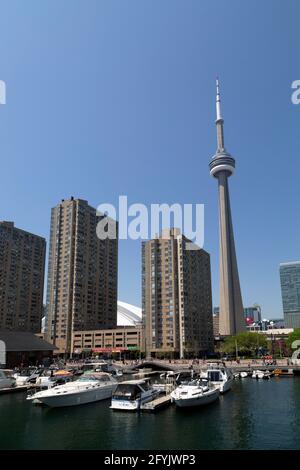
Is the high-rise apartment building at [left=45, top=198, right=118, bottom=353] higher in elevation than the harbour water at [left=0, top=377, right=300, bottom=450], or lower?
higher

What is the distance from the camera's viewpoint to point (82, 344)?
16075 centimetres

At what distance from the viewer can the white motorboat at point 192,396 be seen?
45.3 m

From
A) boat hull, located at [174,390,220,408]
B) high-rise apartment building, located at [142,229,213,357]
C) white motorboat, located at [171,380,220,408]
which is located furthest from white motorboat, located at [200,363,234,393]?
high-rise apartment building, located at [142,229,213,357]

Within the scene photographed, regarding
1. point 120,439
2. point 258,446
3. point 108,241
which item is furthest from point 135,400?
point 108,241

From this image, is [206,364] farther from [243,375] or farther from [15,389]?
[15,389]

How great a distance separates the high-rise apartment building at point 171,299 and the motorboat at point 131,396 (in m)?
105

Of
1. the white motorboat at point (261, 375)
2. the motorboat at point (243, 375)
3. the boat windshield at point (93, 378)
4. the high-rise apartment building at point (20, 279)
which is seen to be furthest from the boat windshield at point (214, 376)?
the high-rise apartment building at point (20, 279)

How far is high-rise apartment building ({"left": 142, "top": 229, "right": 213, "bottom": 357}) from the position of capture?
505 ft

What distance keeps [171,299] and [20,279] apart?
71305 millimetres

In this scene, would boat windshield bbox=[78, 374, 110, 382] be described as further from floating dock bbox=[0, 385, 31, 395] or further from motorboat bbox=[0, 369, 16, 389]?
motorboat bbox=[0, 369, 16, 389]

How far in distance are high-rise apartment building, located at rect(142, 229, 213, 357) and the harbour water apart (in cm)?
10119

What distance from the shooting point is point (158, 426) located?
37500mm

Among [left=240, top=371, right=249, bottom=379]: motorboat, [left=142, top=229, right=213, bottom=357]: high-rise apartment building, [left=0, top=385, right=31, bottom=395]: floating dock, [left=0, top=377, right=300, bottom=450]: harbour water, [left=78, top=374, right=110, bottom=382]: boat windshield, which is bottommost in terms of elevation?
[left=240, top=371, right=249, bottom=379]: motorboat

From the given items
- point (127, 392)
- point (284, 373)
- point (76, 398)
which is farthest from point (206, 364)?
point (127, 392)
